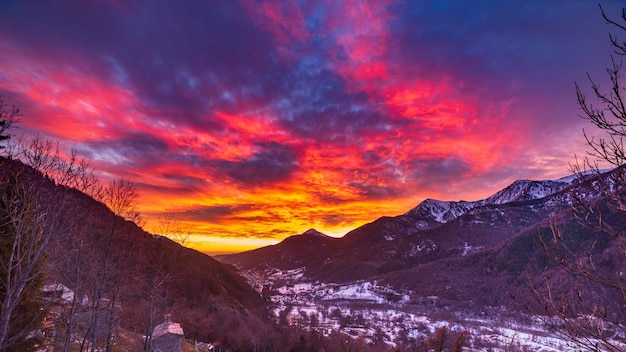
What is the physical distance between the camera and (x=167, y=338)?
42.0 metres

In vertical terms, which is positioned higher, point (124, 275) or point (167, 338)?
point (124, 275)

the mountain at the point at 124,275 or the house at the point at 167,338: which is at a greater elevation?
the mountain at the point at 124,275

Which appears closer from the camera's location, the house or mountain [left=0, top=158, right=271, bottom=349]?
mountain [left=0, top=158, right=271, bottom=349]

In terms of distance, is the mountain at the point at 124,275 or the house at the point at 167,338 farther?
the house at the point at 167,338

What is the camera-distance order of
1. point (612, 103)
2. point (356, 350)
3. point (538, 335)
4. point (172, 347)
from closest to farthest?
1. point (612, 103)
2. point (172, 347)
3. point (356, 350)
4. point (538, 335)

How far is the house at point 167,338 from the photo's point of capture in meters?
40.6

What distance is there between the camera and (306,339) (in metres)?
76.0

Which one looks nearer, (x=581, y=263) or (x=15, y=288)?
(x=581, y=263)

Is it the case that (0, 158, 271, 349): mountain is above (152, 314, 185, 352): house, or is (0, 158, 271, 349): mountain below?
above

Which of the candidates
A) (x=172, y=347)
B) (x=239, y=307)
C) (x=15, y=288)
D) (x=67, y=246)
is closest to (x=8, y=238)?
(x=67, y=246)

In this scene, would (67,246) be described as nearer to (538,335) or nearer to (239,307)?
(239,307)

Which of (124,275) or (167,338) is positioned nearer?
(124,275)

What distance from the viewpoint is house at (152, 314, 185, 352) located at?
4059 centimetres

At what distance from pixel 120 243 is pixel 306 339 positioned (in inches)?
2284
